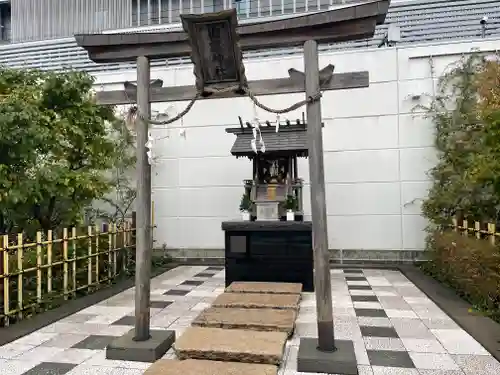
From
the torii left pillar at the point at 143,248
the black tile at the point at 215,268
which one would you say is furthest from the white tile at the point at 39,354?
the black tile at the point at 215,268

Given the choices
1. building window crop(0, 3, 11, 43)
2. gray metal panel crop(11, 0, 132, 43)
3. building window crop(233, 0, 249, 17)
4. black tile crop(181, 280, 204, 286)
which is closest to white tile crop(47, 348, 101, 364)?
black tile crop(181, 280, 204, 286)

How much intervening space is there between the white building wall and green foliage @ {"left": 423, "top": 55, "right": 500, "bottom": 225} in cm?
31

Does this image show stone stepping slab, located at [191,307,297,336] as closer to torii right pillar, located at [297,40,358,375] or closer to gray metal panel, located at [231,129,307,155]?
torii right pillar, located at [297,40,358,375]

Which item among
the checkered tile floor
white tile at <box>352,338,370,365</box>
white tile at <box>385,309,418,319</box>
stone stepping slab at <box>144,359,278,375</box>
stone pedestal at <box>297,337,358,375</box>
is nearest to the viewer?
stone stepping slab at <box>144,359,278,375</box>

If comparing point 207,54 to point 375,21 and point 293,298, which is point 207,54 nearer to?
point 375,21

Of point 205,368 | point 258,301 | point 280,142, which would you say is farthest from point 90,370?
point 280,142

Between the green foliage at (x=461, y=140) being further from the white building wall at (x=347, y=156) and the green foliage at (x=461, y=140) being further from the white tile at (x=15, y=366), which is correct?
the white tile at (x=15, y=366)

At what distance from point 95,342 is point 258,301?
2115 mm

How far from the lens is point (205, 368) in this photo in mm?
3297

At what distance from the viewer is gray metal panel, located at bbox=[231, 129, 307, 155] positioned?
6.56 metres

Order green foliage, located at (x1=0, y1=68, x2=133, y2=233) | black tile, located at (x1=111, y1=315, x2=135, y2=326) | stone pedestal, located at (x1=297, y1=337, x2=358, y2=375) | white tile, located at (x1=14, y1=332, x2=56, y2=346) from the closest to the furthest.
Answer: stone pedestal, located at (x1=297, y1=337, x2=358, y2=375)
white tile, located at (x1=14, y1=332, x2=56, y2=346)
black tile, located at (x1=111, y1=315, x2=135, y2=326)
green foliage, located at (x1=0, y1=68, x2=133, y2=233)

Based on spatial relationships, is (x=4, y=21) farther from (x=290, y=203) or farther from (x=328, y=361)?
(x=328, y=361)

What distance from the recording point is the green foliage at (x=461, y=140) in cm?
668

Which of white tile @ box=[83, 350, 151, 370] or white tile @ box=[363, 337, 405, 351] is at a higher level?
white tile @ box=[83, 350, 151, 370]
